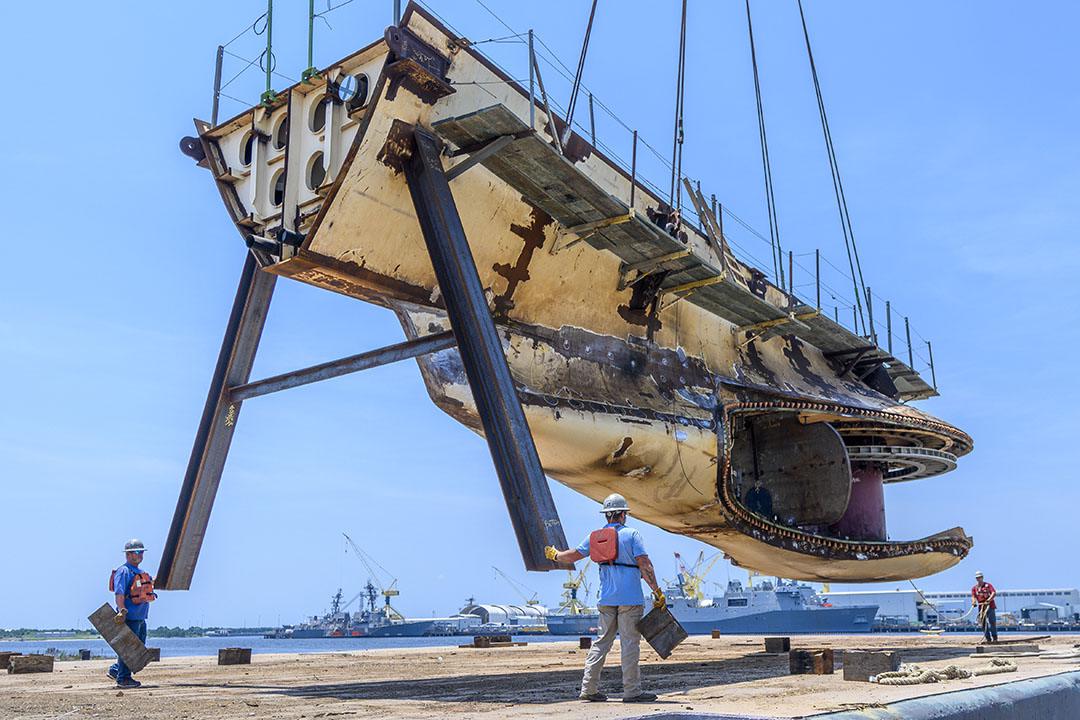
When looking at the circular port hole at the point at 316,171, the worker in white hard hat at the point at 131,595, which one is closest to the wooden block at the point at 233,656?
the worker in white hard hat at the point at 131,595

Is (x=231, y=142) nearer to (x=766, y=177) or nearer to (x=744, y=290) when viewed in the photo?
(x=744, y=290)

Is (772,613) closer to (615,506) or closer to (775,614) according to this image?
(775,614)

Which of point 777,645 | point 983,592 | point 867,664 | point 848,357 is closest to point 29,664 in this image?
point 867,664

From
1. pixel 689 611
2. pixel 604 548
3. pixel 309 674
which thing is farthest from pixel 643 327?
pixel 689 611

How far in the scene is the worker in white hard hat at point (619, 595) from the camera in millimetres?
6211

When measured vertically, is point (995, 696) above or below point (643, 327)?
below

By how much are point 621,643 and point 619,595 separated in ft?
0.97

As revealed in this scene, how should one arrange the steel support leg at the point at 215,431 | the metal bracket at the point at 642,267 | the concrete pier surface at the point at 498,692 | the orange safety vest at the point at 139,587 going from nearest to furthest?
the concrete pier surface at the point at 498,692, the orange safety vest at the point at 139,587, the steel support leg at the point at 215,431, the metal bracket at the point at 642,267

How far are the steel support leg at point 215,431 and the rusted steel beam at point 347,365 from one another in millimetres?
210

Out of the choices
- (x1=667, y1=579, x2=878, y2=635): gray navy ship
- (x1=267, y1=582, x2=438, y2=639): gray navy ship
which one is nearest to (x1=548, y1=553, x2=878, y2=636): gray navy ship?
(x1=667, y1=579, x2=878, y2=635): gray navy ship

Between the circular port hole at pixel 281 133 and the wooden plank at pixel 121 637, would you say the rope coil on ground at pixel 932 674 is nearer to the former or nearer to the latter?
the wooden plank at pixel 121 637

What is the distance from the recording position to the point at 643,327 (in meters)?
13.9

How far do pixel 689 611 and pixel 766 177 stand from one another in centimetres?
6734

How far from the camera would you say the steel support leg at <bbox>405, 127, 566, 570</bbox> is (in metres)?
8.26
